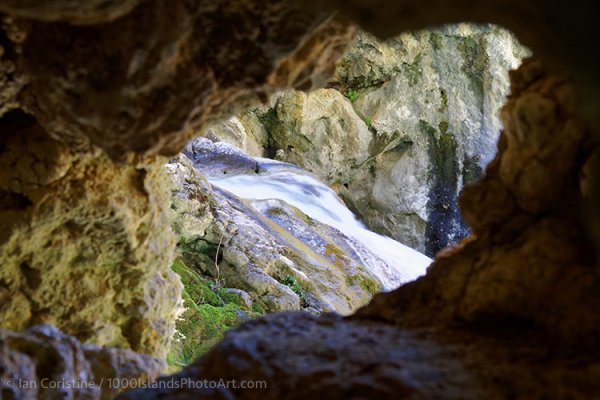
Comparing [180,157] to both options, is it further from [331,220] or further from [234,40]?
[234,40]

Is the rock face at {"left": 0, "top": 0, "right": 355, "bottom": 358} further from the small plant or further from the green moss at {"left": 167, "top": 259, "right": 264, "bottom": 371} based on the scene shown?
the small plant

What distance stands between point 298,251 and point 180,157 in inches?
94.0

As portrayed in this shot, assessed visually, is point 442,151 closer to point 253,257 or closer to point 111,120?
point 253,257

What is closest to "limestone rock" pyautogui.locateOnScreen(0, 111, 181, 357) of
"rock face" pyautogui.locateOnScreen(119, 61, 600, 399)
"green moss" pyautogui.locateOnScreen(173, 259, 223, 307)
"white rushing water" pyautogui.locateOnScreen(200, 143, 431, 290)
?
"rock face" pyautogui.locateOnScreen(119, 61, 600, 399)

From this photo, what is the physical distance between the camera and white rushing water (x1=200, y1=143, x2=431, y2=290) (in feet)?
38.2

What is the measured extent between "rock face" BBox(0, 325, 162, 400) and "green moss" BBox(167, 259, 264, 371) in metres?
3.40

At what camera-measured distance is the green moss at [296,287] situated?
8.25 metres

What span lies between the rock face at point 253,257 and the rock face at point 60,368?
4.81 metres

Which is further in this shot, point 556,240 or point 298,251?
point 298,251

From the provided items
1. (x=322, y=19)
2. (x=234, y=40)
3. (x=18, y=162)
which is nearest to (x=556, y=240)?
(x=322, y=19)

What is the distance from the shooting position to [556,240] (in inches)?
92.7

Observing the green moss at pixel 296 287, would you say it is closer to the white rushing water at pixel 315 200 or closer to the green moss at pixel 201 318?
the green moss at pixel 201 318

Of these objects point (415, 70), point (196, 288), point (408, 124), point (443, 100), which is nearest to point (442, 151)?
point (408, 124)

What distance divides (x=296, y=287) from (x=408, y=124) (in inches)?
421
